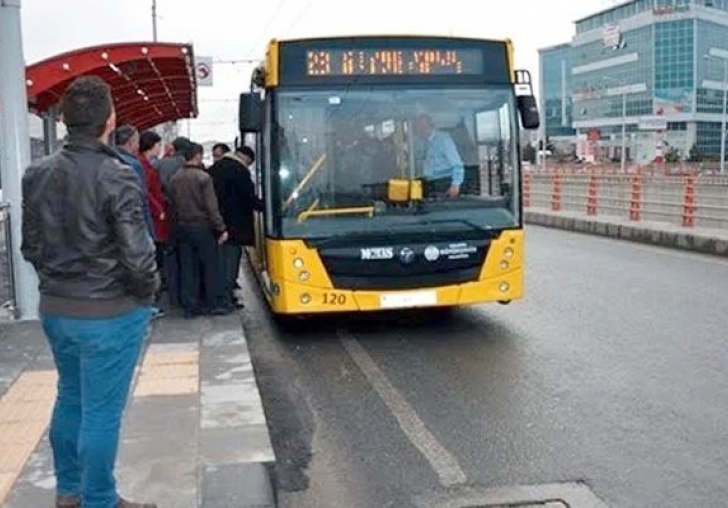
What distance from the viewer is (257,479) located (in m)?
4.62

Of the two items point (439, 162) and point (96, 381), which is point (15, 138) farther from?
point (96, 381)

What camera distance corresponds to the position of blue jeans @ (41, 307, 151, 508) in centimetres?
376

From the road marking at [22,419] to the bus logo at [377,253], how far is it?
3.09 m

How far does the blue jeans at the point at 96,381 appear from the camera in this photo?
148 inches

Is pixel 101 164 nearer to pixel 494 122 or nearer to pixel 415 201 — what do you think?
pixel 415 201

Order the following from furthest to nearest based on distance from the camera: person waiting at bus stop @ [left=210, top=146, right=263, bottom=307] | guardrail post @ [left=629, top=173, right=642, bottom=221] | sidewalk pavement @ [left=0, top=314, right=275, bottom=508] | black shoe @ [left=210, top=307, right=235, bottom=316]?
guardrail post @ [left=629, top=173, right=642, bottom=221] < person waiting at bus stop @ [left=210, top=146, right=263, bottom=307] < black shoe @ [left=210, top=307, right=235, bottom=316] < sidewalk pavement @ [left=0, top=314, right=275, bottom=508]

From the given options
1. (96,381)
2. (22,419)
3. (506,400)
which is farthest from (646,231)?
(96,381)

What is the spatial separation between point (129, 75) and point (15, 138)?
4613 mm

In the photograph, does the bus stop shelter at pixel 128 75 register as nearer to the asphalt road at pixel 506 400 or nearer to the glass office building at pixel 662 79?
the asphalt road at pixel 506 400

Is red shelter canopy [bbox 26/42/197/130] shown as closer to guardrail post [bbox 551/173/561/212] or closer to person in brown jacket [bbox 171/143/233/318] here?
person in brown jacket [bbox 171/143/233/318]

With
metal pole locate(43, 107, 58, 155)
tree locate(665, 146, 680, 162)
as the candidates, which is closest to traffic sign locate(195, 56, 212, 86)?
metal pole locate(43, 107, 58, 155)

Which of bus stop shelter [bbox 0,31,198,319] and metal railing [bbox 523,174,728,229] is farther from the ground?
bus stop shelter [bbox 0,31,198,319]

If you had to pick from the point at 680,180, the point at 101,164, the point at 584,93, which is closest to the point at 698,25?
the point at 584,93

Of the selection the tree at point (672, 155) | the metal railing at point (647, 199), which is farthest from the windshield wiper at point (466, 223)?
the tree at point (672, 155)
